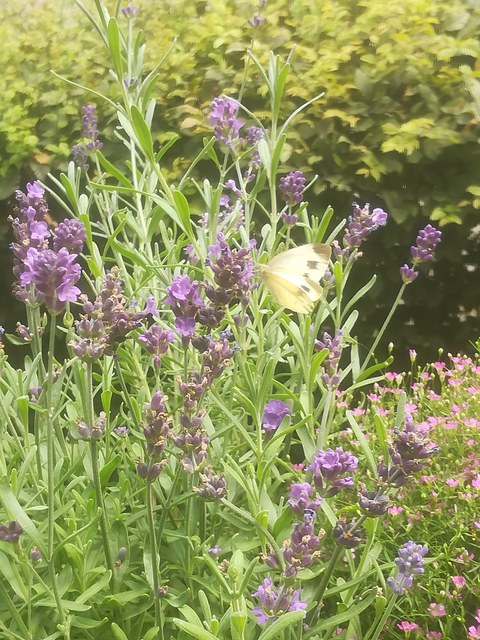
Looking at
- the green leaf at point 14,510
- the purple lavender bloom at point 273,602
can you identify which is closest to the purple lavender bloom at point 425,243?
the purple lavender bloom at point 273,602

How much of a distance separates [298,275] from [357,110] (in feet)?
5.32

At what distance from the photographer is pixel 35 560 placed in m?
1.31

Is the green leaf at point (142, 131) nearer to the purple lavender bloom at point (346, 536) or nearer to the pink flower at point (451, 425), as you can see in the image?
the purple lavender bloom at point (346, 536)

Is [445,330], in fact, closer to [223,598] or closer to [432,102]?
[432,102]

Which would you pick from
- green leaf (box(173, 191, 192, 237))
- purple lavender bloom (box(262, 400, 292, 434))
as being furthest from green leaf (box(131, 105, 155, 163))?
purple lavender bloom (box(262, 400, 292, 434))

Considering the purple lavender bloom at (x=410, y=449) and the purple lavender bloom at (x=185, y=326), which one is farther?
the purple lavender bloom at (x=185, y=326)

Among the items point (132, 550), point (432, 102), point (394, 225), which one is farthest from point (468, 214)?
point (132, 550)

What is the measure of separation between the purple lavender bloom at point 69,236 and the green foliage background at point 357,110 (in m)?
1.69

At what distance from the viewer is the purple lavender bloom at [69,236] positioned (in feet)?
3.88

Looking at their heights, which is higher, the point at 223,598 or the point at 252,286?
the point at 252,286

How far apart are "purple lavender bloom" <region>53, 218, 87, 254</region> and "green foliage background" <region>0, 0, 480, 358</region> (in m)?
1.69

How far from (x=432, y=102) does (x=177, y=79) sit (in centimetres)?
113

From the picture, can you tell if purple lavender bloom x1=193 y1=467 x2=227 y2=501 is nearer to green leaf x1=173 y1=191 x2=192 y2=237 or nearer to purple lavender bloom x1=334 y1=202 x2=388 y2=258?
green leaf x1=173 y1=191 x2=192 y2=237

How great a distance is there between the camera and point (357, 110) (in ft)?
9.30
